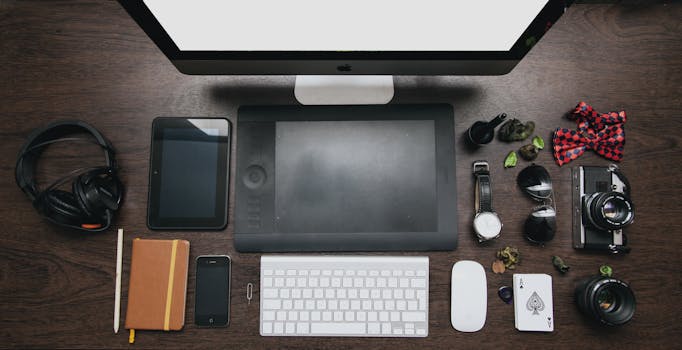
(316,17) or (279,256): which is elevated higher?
(316,17)

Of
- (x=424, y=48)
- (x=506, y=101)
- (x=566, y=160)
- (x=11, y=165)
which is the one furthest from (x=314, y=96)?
(x=11, y=165)

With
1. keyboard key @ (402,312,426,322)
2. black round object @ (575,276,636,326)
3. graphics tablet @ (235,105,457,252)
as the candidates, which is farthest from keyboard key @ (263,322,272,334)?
black round object @ (575,276,636,326)

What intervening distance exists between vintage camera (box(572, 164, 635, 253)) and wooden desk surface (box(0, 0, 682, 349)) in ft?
0.07

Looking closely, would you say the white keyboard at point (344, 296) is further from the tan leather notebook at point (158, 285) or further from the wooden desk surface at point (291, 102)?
the tan leather notebook at point (158, 285)

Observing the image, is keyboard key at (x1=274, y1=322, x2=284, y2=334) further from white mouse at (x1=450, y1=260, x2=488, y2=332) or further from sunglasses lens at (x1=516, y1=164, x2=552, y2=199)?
sunglasses lens at (x1=516, y1=164, x2=552, y2=199)

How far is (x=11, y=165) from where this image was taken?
0.81m

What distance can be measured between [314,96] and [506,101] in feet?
1.28

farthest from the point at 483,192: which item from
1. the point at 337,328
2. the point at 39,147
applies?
the point at 39,147

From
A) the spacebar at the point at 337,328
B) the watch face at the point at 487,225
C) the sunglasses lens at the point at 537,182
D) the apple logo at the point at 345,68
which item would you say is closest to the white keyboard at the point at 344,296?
the spacebar at the point at 337,328

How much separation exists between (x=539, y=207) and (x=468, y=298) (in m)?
0.22

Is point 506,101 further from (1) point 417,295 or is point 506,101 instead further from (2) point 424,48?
(1) point 417,295

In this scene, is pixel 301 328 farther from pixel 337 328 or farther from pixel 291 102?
pixel 291 102

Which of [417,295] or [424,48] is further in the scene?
[417,295]

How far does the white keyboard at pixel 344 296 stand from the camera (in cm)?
77
